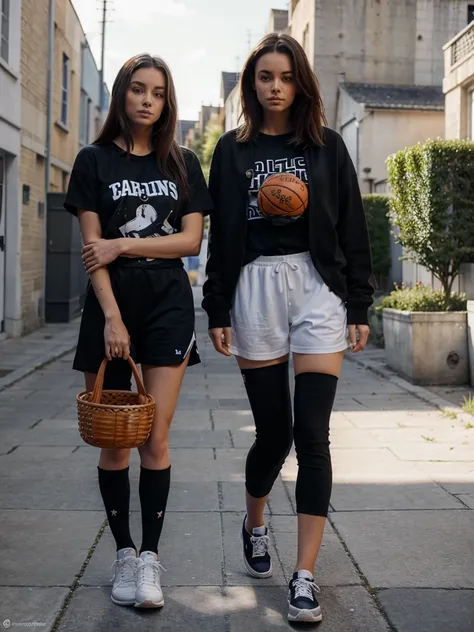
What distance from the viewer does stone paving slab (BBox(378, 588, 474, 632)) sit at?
3.05 meters

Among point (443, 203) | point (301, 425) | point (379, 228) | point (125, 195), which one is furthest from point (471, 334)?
point (379, 228)

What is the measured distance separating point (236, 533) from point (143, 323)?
1342mm

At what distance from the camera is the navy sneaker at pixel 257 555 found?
3.53 m

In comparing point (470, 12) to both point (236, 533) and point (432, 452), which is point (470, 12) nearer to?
point (432, 452)

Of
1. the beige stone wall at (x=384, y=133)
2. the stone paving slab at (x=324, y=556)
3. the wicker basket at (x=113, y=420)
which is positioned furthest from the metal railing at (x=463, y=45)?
the wicker basket at (x=113, y=420)

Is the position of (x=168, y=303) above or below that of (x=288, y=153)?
below

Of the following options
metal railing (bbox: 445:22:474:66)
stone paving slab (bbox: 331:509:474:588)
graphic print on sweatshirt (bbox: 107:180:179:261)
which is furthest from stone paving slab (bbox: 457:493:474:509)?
metal railing (bbox: 445:22:474:66)

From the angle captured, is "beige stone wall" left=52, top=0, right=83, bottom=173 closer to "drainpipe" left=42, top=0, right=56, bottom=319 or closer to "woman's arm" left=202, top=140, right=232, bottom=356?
"drainpipe" left=42, top=0, right=56, bottom=319

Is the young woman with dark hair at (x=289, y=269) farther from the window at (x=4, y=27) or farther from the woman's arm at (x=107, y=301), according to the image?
the window at (x=4, y=27)

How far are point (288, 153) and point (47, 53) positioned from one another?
49.0ft

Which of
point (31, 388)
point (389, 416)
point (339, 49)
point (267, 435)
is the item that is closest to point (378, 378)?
point (389, 416)

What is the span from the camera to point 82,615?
311 centimetres

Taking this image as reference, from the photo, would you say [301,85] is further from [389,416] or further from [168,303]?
[389,416]

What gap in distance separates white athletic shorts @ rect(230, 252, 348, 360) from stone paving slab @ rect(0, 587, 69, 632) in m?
1.12
